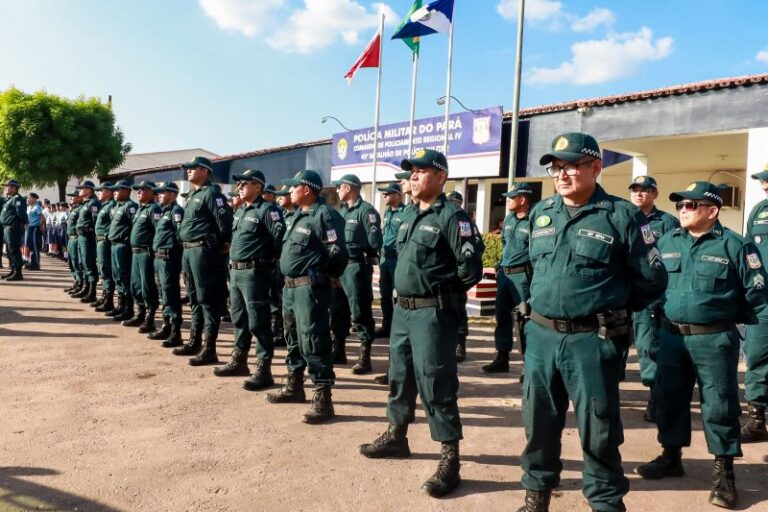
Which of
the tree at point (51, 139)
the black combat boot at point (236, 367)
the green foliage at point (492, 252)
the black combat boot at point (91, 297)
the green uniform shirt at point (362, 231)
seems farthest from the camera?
the tree at point (51, 139)

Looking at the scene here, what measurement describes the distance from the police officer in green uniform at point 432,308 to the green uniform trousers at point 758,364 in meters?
2.74

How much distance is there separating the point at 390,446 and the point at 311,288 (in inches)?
57.2

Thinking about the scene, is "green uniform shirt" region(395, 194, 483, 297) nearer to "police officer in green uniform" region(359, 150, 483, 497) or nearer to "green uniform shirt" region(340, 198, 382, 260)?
"police officer in green uniform" region(359, 150, 483, 497)

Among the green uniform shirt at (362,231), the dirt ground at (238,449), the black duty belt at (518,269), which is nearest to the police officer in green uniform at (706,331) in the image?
the dirt ground at (238,449)

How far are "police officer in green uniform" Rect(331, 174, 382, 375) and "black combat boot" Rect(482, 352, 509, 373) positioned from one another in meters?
1.36

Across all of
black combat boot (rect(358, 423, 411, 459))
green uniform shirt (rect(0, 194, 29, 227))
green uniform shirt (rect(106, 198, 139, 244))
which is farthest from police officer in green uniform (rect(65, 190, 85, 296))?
black combat boot (rect(358, 423, 411, 459))

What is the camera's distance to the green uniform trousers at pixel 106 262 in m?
8.80

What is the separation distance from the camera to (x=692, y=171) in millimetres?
16000

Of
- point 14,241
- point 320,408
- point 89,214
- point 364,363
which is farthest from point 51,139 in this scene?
point 320,408

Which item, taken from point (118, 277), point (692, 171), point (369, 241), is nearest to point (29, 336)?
point (118, 277)

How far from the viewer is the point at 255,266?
5.31 meters

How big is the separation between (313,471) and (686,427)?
8.02 ft

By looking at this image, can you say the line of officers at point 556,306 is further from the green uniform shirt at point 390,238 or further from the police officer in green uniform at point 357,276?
the green uniform shirt at point 390,238

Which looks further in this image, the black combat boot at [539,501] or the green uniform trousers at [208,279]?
the green uniform trousers at [208,279]
